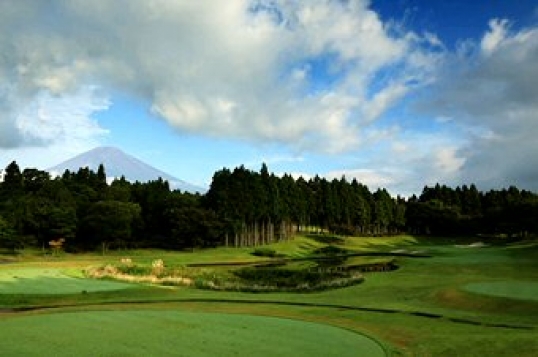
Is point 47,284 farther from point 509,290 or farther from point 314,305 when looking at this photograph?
point 509,290

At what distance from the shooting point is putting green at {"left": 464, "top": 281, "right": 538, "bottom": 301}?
29203mm

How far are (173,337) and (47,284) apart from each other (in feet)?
79.9

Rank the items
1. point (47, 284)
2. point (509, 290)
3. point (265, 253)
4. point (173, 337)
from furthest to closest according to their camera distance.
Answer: point (265, 253) → point (47, 284) → point (509, 290) → point (173, 337)

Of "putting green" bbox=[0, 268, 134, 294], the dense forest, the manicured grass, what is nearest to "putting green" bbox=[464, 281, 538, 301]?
the manicured grass

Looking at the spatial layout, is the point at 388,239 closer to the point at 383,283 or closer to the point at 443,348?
the point at 383,283

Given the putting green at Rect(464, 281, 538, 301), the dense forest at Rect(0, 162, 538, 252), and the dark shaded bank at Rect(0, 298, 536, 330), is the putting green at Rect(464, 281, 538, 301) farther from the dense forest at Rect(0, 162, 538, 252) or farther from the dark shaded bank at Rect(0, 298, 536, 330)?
the dense forest at Rect(0, 162, 538, 252)

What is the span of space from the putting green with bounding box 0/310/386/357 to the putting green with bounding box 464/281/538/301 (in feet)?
40.8

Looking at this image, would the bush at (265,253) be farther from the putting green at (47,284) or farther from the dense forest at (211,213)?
the putting green at (47,284)

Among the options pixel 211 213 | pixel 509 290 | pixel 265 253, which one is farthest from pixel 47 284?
pixel 211 213

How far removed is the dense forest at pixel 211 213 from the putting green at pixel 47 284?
134ft

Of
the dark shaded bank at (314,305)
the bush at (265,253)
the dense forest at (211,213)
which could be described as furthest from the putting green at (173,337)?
the dense forest at (211,213)

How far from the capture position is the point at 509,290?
31.6m

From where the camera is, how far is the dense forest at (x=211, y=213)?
313ft

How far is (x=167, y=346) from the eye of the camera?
18000 millimetres
